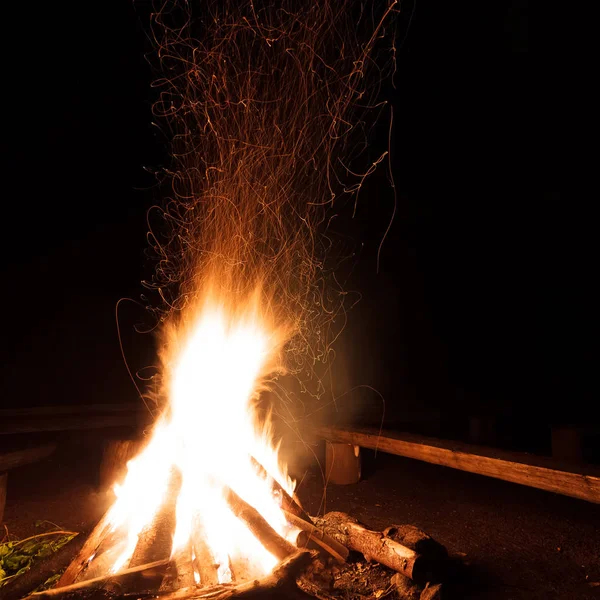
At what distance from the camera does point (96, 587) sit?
9.08ft

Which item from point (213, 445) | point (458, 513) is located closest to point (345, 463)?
point (458, 513)

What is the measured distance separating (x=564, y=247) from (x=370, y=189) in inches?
188

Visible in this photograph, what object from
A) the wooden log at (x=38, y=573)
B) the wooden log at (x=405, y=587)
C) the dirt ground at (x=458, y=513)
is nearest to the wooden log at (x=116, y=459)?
the dirt ground at (x=458, y=513)

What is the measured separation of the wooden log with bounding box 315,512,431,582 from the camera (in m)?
2.96

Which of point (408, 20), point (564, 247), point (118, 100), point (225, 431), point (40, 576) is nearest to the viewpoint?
point (40, 576)

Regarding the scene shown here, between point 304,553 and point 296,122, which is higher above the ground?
point 296,122

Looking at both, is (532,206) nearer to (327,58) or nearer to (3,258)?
(327,58)

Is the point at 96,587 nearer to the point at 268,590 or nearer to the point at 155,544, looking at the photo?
the point at 155,544

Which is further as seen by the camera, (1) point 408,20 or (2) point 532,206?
(2) point 532,206

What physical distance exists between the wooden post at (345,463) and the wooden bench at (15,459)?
3.17 metres

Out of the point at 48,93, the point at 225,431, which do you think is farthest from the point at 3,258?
the point at 225,431

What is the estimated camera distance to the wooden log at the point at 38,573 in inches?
133

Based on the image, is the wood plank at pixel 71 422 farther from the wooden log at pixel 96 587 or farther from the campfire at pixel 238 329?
the wooden log at pixel 96 587

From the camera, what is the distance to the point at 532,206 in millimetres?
12078
